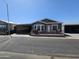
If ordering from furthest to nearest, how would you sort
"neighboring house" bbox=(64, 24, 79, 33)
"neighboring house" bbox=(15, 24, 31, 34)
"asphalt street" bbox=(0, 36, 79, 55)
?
"neighboring house" bbox=(64, 24, 79, 33) → "neighboring house" bbox=(15, 24, 31, 34) → "asphalt street" bbox=(0, 36, 79, 55)

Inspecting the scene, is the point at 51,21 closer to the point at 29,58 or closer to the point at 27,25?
the point at 27,25

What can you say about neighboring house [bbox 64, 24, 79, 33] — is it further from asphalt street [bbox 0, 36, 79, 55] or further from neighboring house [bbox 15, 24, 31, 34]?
asphalt street [bbox 0, 36, 79, 55]

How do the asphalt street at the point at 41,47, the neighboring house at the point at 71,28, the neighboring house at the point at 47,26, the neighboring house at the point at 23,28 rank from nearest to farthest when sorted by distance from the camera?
the asphalt street at the point at 41,47
the neighboring house at the point at 47,26
the neighboring house at the point at 23,28
the neighboring house at the point at 71,28

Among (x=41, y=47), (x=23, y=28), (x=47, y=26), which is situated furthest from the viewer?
(x=23, y=28)

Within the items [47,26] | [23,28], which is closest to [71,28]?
[47,26]

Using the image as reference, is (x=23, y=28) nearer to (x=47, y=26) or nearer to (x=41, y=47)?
(x=47, y=26)

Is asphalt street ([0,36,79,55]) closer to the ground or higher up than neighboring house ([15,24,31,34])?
closer to the ground

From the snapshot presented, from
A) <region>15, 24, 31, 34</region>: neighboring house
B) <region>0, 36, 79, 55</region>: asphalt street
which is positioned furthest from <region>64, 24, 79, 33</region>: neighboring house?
<region>0, 36, 79, 55</region>: asphalt street

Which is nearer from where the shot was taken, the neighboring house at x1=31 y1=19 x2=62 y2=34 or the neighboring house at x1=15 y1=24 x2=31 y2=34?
the neighboring house at x1=31 y1=19 x2=62 y2=34

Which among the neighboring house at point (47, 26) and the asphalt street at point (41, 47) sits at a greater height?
the neighboring house at point (47, 26)

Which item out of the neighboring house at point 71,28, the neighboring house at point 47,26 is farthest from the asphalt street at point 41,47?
the neighboring house at point 71,28

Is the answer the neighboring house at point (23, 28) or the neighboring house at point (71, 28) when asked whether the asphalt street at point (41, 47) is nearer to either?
the neighboring house at point (23, 28)

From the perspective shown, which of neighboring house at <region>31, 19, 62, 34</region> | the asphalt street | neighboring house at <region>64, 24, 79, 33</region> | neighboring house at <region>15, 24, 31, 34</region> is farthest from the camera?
neighboring house at <region>64, 24, 79, 33</region>

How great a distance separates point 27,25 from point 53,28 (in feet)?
31.8
